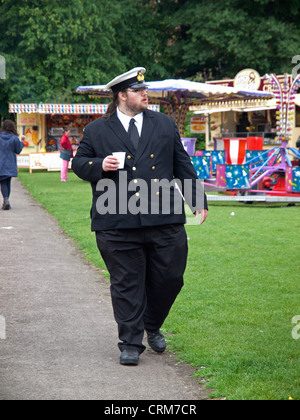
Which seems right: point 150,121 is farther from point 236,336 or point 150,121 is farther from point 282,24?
point 282,24

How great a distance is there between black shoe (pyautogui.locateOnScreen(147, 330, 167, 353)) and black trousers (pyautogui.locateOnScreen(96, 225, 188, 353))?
198 mm

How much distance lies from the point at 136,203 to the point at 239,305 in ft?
6.81

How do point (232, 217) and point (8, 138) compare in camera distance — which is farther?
point (8, 138)

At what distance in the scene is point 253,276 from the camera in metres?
7.95

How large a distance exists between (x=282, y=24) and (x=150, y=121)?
3303cm

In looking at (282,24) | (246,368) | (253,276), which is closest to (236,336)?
(246,368)

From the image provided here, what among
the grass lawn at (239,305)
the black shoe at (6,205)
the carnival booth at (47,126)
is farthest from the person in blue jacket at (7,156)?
the carnival booth at (47,126)

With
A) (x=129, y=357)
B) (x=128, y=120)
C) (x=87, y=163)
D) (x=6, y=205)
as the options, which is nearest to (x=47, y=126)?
(x=6, y=205)

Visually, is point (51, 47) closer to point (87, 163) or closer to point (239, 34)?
point (239, 34)

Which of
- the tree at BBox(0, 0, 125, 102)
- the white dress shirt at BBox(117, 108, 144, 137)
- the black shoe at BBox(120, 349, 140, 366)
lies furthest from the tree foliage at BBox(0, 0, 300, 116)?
the black shoe at BBox(120, 349, 140, 366)

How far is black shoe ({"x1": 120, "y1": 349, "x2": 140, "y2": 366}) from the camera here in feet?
16.0

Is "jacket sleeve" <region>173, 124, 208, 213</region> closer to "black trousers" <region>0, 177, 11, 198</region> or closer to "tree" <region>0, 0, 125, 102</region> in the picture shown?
"black trousers" <region>0, 177, 11, 198</region>

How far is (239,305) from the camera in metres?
6.62

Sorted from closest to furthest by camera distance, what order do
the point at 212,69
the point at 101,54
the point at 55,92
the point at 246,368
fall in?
the point at 246,368 < the point at 55,92 < the point at 101,54 < the point at 212,69
